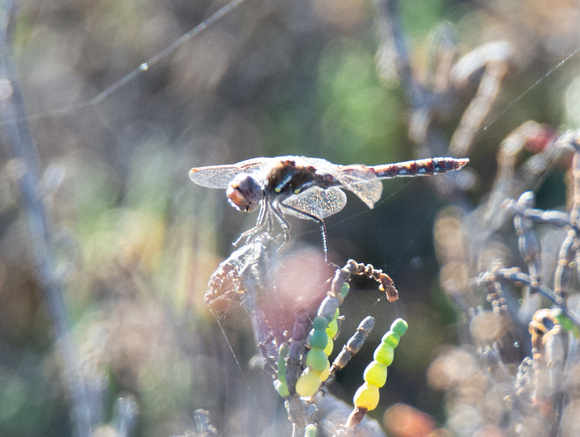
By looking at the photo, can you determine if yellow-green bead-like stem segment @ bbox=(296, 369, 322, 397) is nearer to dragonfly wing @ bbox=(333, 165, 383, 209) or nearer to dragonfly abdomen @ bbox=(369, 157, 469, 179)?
dragonfly wing @ bbox=(333, 165, 383, 209)

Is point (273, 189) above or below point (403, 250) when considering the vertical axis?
above

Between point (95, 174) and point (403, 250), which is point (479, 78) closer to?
point (403, 250)

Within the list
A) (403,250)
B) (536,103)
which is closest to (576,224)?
(403,250)

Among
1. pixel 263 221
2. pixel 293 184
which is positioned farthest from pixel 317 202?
pixel 263 221

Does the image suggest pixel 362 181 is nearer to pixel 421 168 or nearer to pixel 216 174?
pixel 421 168

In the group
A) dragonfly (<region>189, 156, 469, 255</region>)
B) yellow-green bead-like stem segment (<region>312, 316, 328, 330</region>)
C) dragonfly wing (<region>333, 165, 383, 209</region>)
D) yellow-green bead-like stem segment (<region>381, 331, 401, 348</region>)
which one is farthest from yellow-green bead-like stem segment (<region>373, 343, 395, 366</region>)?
dragonfly wing (<region>333, 165, 383, 209</region>)

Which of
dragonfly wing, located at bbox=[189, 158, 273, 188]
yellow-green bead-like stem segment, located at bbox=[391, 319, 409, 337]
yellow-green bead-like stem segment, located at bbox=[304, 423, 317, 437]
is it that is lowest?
yellow-green bead-like stem segment, located at bbox=[304, 423, 317, 437]

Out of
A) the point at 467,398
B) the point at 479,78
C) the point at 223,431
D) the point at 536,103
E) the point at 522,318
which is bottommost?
the point at 223,431

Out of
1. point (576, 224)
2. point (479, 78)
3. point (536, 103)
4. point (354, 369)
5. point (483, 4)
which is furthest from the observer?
point (483, 4)
